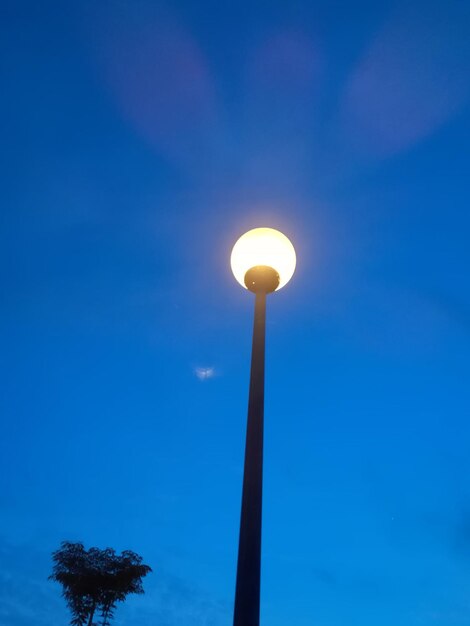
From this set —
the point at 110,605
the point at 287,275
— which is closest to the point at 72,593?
the point at 110,605

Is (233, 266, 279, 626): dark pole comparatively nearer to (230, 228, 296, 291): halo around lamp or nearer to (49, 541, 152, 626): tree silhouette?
(230, 228, 296, 291): halo around lamp

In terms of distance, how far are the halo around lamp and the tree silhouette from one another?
2413cm

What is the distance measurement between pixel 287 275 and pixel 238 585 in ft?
10.0

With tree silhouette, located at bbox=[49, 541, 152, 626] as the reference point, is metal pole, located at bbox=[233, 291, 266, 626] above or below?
below

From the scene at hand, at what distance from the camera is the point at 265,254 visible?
5.51 m

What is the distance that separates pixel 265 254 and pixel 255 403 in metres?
1.76

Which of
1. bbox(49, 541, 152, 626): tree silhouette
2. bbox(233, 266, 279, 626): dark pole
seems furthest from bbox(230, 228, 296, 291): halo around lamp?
bbox(49, 541, 152, 626): tree silhouette

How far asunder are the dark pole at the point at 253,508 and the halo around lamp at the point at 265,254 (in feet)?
2.20

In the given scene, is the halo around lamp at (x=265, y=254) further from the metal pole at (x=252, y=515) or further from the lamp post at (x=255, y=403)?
the metal pole at (x=252, y=515)

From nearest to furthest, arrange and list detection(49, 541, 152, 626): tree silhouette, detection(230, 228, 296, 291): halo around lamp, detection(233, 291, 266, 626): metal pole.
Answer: detection(233, 291, 266, 626): metal pole < detection(230, 228, 296, 291): halo around lamp < detection(49, 541, 152, 626): tree silhouette

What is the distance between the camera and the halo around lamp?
552 centimetres

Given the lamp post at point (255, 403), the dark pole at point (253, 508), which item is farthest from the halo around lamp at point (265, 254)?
the dark pole at point (253, 508)

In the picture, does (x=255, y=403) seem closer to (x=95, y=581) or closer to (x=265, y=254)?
(x=265, y=254)

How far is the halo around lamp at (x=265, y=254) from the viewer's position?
552 cm
